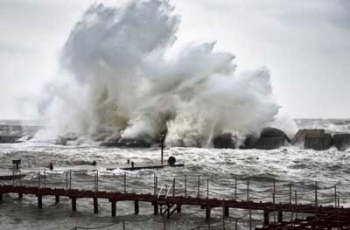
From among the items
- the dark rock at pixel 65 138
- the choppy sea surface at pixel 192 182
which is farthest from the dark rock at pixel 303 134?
the dark rock at pixel 65 138

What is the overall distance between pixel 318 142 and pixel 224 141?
11405 millimetres

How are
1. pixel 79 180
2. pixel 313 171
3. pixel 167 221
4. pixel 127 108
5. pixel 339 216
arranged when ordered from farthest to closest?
pixel 127 108 → pixel 313 171 → pixel 79 180 → pixel 167 221 → pixel 339 216

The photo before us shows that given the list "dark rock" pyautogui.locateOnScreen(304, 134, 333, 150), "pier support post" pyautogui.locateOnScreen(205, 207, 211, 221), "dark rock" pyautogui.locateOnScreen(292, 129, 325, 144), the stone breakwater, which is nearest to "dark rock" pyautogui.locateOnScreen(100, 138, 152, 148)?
the stone breakwater

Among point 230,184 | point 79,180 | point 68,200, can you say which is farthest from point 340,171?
point 68,200

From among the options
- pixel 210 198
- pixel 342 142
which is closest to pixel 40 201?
pixel 210 198

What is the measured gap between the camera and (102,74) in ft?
294

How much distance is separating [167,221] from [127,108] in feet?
196

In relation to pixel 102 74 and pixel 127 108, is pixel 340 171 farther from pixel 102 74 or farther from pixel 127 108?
pixel 102 74

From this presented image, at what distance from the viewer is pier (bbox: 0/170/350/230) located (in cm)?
2434

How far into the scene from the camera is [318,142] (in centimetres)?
7106

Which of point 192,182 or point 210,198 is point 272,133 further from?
point 210,198

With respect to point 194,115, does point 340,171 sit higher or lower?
lower

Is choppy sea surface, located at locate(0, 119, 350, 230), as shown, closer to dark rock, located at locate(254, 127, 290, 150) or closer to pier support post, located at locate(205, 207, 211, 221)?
pier support post, located at locate(205, 207, 211, 221)

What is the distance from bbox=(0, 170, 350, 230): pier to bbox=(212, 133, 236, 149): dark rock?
32392 millimetres
